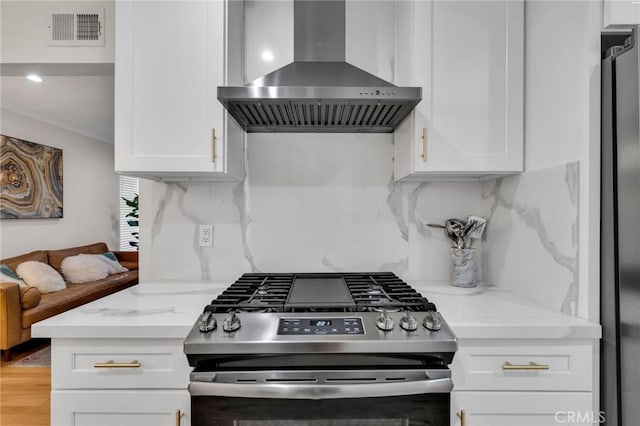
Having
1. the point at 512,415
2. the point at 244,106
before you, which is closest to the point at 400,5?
the point at 244,106

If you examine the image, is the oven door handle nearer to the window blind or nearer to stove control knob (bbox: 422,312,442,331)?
stove control knob (bbox: 422,312,442,331)

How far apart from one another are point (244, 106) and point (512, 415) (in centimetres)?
147

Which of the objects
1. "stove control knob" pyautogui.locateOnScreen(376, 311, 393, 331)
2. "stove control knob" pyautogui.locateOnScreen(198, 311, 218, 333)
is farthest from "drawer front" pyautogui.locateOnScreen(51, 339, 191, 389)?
"stove control knob" pyautogui.locateOnScreen(376, 311, 393, 331)

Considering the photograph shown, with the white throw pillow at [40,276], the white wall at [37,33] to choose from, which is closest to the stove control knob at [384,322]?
the white wall at [37,33]

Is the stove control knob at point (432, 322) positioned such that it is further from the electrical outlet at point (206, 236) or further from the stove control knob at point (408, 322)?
the electrical outlet at point (206, 236)

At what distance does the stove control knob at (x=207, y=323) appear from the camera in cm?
106

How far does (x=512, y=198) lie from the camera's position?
63.5 inches

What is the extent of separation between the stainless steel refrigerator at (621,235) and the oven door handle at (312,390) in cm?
59

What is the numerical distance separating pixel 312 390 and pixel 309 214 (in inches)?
38.4

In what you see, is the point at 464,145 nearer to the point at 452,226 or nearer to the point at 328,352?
the point at 452,226

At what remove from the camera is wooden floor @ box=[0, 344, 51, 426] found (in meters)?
2.26

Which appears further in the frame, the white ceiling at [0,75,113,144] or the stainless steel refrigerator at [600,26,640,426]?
the white ceiling at [0,75,113,144]

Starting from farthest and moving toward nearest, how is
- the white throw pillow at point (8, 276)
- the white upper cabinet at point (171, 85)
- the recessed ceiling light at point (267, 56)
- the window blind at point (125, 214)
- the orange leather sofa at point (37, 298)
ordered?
the window blind at point (125, 214) → the white throw pillow at point (8, 276) → the orange leather sofa at point (37, 298) → the recessed ceiling light at point (267, 56) → the white upper cabinet at point (171, 85)

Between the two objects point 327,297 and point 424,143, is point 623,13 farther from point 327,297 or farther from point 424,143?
point 327,297
